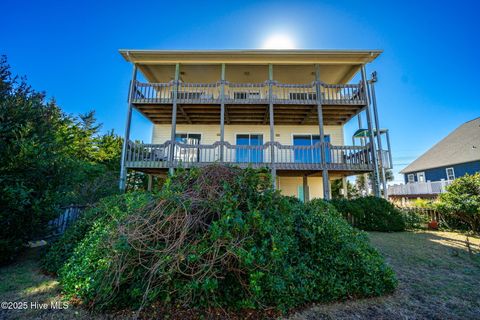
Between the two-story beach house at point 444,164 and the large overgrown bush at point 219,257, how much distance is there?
75.1 feet

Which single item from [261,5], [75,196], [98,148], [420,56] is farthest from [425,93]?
[98,148]

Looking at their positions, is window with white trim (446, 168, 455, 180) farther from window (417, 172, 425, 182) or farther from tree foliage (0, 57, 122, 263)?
tree foliage (0, 57, 122, 263)

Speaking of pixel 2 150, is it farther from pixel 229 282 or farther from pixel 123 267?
pixel 229 282

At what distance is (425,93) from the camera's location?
16.2m

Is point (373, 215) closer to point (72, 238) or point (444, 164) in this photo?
point (72, 238)

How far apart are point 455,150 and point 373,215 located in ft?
67.6

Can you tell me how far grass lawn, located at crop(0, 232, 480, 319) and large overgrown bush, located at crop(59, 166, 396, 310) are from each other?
206 millimetres

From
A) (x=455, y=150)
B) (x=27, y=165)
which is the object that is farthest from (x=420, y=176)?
(x=27, y=165)

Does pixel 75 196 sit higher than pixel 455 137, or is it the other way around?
pixel 455 137

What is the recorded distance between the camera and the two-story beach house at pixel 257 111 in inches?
390

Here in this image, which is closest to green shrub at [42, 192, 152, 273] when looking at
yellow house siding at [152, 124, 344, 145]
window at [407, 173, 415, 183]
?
yellow house siding at [152, 124, 344, 145]

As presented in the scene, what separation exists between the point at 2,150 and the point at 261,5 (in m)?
11.7

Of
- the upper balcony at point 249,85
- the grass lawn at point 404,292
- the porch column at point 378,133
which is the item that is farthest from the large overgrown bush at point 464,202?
the upper balcony at point 249,85

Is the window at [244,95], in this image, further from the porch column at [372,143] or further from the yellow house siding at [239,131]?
the porch column at [372,143]
